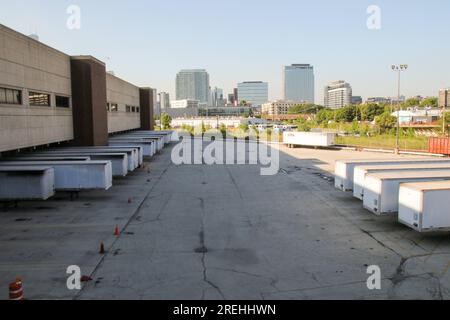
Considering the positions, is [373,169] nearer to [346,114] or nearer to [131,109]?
[131,109]

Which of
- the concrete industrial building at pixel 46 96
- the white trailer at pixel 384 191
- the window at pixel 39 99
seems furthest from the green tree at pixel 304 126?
the white trailer at pixel 384 191

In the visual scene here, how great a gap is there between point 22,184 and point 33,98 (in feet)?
33.6

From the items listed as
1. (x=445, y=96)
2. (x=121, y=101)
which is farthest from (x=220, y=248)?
(x=445, y=96)

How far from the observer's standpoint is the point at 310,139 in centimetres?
5606

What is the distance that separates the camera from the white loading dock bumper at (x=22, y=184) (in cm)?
2055

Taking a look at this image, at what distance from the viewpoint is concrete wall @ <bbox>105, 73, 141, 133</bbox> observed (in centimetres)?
5119

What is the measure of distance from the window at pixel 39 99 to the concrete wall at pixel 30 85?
334 millimetres

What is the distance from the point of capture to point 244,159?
45094mm

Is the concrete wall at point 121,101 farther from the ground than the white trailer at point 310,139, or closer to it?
farther from the ground

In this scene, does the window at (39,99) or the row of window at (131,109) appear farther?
the row of window at (131,109)

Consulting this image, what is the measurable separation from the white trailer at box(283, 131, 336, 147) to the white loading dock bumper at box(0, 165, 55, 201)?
4093 centimetres

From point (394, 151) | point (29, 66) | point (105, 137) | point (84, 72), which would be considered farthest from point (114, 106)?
point (394, 151)

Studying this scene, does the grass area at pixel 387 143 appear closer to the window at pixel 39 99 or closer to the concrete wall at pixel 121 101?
the concrete wall at pixel 121 101

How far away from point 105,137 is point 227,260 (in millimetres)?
31236
